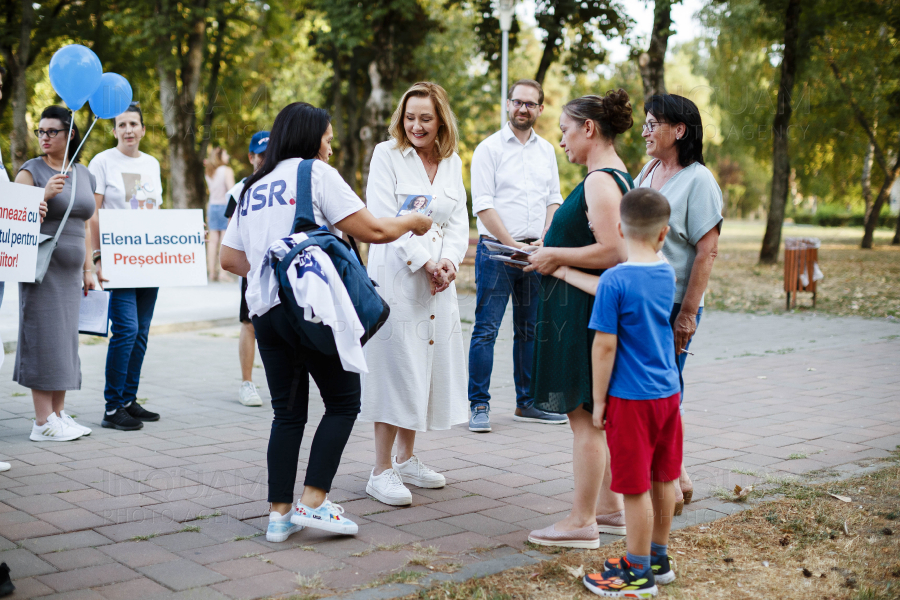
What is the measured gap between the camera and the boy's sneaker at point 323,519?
3723 mm

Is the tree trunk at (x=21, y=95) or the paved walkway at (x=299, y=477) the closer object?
the paved walkway at (x=299, y=477)

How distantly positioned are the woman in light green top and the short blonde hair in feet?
3.27

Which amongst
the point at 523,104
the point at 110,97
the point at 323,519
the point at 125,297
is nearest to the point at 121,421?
the point at 125,297

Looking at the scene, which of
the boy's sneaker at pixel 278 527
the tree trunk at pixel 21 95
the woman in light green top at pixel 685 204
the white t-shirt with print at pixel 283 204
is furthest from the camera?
the tree trunk at pixel 21 95

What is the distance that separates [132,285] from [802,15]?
2094 centimetres

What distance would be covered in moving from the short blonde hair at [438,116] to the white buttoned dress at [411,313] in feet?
0.18

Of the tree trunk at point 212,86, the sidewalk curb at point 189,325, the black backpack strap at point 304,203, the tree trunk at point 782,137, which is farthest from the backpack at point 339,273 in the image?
the tree trunk at point 782,137

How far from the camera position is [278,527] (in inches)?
147

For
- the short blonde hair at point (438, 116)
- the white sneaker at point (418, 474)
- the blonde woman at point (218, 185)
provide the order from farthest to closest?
the blonde woman at point (218, 185), the white sneaker at point (418, 474), the short blonde hair at point (438, 116)

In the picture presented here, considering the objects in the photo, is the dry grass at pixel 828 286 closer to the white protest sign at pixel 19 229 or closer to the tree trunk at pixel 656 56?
the tree trunk at pixel 656 56

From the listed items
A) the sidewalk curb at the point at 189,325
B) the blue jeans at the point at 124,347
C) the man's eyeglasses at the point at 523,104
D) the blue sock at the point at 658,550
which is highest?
the man's eyeglasses at the point at 523,104

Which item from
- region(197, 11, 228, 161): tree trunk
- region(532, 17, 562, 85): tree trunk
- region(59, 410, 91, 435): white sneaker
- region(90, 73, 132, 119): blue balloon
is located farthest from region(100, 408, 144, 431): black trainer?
region(197, 11, 228, 161): tree trunk

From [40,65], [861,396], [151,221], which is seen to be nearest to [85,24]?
[40,65]

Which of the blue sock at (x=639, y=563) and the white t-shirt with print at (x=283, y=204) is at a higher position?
the white t-shirt with print at (x=283, y=204)
